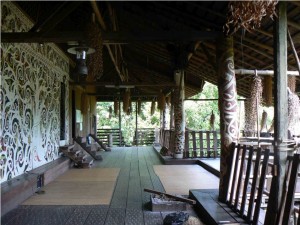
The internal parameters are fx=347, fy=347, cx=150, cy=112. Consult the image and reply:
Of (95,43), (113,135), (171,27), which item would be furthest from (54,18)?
(113,135)

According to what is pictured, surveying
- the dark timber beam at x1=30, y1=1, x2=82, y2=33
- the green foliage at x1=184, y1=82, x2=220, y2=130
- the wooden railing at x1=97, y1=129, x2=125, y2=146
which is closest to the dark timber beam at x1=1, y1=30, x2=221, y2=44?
the dark timber beam at x1=30, y1=1, x2=82, y2=33

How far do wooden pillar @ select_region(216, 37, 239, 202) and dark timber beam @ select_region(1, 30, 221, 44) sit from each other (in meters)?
0.30

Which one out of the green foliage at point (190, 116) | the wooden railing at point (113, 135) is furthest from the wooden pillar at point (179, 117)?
the green foliage at point (190, 116)

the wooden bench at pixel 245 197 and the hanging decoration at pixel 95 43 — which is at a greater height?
the hanging decoration at pixel 95 43

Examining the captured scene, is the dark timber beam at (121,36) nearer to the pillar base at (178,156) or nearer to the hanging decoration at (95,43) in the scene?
the hanging decoration at (95,43)

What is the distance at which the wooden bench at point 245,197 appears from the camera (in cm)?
293

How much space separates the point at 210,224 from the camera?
3945 millimetres

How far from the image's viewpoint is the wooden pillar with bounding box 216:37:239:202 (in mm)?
4656

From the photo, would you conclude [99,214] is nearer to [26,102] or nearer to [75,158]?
[26,102]

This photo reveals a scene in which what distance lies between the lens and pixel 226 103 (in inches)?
186

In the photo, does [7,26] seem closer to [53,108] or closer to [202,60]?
[53,108]

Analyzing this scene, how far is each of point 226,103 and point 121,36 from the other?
1.73m

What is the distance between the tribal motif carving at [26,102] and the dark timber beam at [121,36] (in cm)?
49

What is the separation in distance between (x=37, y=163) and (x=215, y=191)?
3.83 m
